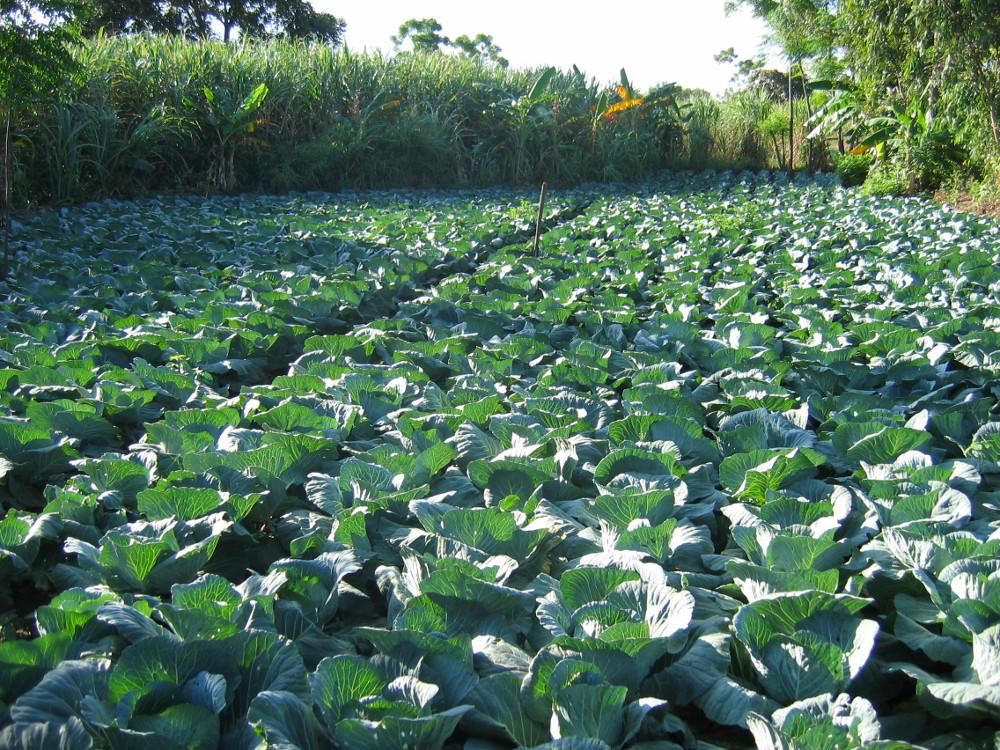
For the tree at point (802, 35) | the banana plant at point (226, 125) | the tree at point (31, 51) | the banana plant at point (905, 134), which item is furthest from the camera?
the tree at point (802, 35)

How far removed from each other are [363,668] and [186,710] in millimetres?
279

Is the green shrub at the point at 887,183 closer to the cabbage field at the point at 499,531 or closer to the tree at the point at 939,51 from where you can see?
the tree at the point at 939,51

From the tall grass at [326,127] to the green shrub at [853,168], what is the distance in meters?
3.83

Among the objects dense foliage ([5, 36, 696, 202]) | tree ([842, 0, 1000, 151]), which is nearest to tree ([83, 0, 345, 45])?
dense foliage ([5, 36, 696, 202])

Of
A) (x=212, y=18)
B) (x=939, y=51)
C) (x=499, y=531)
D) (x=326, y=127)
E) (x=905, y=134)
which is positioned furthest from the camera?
(x=212, y=18)

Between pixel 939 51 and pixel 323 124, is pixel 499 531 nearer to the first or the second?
pixel 939 51

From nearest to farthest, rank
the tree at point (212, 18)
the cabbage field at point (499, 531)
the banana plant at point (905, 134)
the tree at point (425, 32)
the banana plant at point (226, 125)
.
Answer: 1. the cabbage field at point (499, 531)
2. the banana plant at point (226, 125)
3. the banana plant at point (905, 134)
4. the tree at point (212, 18)
5. the tree at point (425, 32)

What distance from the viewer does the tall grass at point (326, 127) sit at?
9648 millimetres

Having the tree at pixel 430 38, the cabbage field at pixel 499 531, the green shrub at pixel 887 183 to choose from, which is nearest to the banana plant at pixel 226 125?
the cabbage field at pixel 499 531

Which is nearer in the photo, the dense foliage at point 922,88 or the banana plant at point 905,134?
the dense foliage at point 922,88

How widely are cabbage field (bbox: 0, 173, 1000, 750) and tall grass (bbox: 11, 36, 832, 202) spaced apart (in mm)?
6675

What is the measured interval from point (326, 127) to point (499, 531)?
1278 centimetres

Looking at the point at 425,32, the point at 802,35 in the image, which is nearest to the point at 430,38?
the point at 425,32

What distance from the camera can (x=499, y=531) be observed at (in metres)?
1.70
